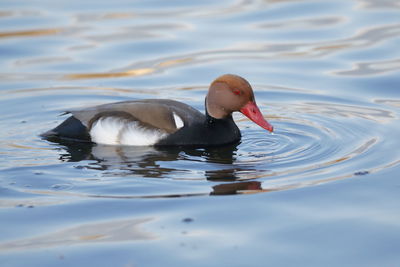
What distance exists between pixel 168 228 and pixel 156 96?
15.6 ft

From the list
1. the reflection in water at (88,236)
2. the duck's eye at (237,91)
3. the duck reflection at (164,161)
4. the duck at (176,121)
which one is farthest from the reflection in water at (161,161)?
the reflection in water at (88,236)

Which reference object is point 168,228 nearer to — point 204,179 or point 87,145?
point 204,179

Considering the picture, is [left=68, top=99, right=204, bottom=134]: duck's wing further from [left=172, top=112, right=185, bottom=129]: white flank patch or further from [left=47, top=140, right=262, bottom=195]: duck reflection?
[left=47, top=140, right=262, bottom=195]: duck reflection

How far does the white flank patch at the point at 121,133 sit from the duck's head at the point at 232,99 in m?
0.62

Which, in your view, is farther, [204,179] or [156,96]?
[156,96]

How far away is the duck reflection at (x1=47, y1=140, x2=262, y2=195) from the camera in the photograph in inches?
273

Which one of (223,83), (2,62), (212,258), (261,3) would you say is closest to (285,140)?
(223,83)

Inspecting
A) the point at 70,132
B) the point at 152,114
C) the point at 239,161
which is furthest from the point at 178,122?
the point at 70,132

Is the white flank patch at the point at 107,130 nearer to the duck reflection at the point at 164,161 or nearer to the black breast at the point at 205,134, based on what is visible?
the duck reflection at the point at 164,161

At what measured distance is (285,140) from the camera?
8.27m

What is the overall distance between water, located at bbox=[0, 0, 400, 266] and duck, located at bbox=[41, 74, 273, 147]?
8.4 inches

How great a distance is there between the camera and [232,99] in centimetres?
830

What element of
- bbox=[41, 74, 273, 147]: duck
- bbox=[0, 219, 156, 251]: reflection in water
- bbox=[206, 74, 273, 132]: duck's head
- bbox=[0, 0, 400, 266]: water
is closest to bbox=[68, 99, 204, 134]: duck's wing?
bbox=[41, 74, 273, 147]: duck

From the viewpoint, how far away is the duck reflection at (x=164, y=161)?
6.93m
